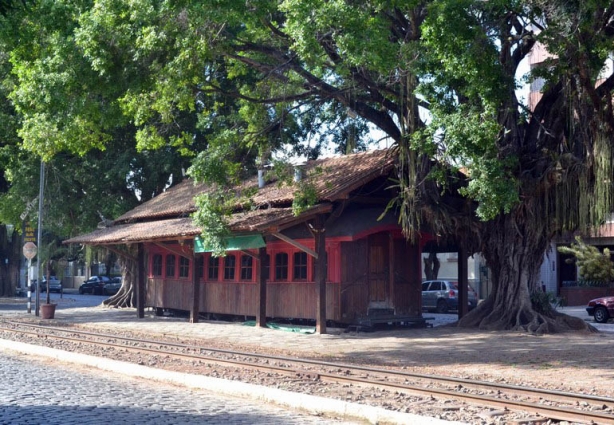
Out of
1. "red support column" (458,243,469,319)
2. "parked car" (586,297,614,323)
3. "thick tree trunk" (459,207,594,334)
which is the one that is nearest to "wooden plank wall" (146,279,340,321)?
"thick tree trunk" (459,207,594,334)

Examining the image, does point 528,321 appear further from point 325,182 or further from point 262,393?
point 262,393

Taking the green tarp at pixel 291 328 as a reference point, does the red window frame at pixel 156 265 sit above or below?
above

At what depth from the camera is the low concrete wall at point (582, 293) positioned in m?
38.3

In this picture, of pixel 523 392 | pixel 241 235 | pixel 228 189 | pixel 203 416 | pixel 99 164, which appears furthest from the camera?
pixel 99 164

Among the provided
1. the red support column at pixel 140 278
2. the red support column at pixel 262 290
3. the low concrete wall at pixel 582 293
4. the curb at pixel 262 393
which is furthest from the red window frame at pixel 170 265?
the low concrete wall at pixel 582 293

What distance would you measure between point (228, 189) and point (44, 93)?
517 cm

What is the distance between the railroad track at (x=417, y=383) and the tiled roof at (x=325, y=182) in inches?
211

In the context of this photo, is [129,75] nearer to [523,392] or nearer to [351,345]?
[351,345]

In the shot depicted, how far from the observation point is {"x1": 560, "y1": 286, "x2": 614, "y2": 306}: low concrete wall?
38.3m

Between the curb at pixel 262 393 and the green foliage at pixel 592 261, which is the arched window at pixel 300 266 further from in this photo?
the green foliage at pixel 592 261

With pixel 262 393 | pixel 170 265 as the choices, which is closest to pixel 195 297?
pixel 170 265

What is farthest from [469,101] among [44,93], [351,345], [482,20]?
[44,93]

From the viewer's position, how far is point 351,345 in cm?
1786

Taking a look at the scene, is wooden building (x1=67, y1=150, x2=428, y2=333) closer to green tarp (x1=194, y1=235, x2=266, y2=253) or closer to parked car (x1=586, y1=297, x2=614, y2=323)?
green tarp (x1=194, y1=235, x2=266, y2=253)
